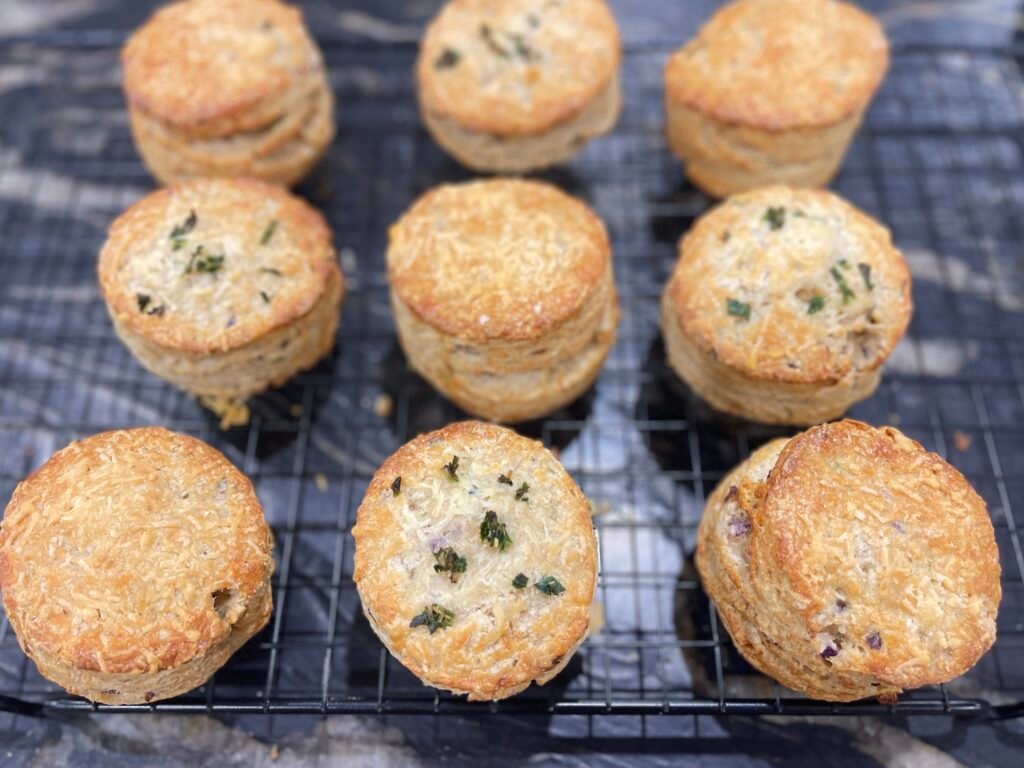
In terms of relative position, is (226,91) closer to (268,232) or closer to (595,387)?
(268,232)

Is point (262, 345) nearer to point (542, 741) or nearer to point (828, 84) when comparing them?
point (542, 741)

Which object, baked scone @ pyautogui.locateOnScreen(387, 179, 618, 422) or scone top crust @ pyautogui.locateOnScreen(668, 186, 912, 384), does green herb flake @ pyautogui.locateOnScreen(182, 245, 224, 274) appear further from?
scone top crust @ pyautogui.locateOnScreen(668, 186, 912, 384)

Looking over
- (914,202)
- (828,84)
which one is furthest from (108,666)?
(914,202)

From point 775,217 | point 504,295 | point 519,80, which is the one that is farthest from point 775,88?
point 504,295

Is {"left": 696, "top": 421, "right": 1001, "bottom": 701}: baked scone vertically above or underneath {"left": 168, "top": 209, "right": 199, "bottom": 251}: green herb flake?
underneath

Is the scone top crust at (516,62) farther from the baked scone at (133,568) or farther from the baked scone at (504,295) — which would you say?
the baked scone at (133,568)

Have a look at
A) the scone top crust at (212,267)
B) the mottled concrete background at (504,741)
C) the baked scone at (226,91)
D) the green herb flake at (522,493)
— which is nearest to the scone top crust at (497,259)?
the scone top crust at (212,267)

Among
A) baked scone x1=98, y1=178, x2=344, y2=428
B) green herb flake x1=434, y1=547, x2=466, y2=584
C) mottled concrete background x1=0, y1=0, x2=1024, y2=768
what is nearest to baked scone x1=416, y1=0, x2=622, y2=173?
baked scone x1=98, y1=178, x2=344, y2=428
